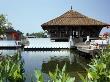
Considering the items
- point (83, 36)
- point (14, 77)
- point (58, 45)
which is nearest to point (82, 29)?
point (83, 36)

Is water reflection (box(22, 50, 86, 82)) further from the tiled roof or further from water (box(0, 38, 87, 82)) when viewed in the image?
the tiled roof

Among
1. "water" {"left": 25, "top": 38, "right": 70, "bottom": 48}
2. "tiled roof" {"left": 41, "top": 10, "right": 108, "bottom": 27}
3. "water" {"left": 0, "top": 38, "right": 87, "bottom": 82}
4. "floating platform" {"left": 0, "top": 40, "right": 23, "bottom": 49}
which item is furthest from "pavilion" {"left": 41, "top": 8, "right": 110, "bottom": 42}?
"water" {"left": 0, "top": 38, "right": 87, "bottom": 82}

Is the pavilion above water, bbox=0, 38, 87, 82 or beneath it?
above

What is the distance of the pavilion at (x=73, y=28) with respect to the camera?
47.7m

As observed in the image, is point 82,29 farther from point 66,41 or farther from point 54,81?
point 54,81

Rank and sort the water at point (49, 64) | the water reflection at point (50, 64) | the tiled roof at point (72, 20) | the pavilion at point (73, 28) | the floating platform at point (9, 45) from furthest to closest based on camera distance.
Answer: the tiled roof at point (72, 20) < the pavilion at point (73, 28) < the floating platform at point (9, 45) < the water reflection at point (50, 64) < the water at point (49, 64)

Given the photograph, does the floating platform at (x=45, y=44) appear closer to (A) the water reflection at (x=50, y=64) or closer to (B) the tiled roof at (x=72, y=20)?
(B) the tiled roof at (x=72, y=20)

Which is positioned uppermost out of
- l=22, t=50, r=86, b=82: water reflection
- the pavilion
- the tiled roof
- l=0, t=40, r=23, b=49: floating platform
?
the tiled roof

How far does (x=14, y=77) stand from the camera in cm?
495

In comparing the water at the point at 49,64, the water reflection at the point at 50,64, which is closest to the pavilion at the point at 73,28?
the water at the point at 49,64

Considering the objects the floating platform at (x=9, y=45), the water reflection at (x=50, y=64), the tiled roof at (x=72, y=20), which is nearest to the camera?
the water reflection at (x=50, y=64)

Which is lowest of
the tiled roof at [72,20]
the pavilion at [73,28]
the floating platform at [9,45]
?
the floating platform at [9,45]

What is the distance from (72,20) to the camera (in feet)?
164

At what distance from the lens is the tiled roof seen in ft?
159
